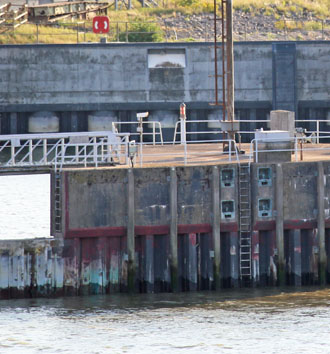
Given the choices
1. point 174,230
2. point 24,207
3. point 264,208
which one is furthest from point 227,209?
point 24,207

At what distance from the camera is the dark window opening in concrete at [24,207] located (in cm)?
4934

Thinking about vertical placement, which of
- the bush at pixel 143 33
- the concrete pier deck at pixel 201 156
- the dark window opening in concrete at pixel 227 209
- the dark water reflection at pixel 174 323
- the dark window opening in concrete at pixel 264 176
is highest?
the bush at pixel 143 33

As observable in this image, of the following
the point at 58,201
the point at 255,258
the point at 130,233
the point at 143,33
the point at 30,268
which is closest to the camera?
the point at 30,268

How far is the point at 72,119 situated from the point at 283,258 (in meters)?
30.8

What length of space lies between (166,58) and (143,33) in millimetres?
8358

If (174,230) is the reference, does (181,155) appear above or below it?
above

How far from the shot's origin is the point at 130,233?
39.3m

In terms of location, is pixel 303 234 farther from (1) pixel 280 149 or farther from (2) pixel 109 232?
(2) pixel 109 232

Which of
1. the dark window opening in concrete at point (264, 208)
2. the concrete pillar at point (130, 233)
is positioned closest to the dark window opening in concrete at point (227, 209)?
the dark window opening in concrete at point (264, 208)

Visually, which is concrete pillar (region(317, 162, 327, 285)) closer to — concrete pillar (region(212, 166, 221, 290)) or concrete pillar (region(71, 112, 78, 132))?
concrete pillar (region(212, 166, 221, 290))

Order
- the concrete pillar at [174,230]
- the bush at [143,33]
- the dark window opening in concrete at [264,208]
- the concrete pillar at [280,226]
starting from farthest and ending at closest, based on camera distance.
→ 1. the bush at [143,33]
2. the dark window opening in concrete at [264,208]
3. the concrete pillar at [280,226]
4. the concrete pillar at [174,230]

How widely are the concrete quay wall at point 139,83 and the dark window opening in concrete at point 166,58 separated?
6 centimetres

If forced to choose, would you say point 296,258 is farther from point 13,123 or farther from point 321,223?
point 13,123

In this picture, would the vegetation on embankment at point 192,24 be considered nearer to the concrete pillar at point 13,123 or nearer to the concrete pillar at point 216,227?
the concrete pillar at point 13,123
